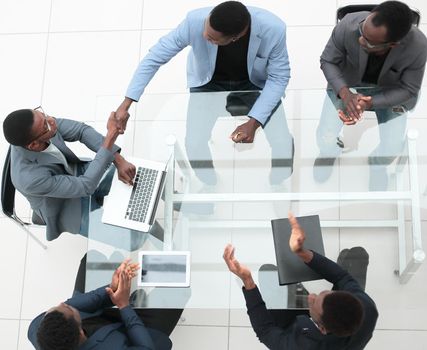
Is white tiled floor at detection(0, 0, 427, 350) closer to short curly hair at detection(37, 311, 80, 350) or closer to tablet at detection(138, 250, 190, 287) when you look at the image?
tablet at detection(138, 250, 190, 287)

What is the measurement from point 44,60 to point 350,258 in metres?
2.50

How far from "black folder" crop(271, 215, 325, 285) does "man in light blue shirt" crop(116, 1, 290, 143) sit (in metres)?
0.47

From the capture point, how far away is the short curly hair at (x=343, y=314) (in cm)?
183

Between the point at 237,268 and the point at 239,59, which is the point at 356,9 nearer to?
the point at 239,59

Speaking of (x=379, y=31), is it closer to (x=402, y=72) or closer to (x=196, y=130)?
(x=402, y=72)

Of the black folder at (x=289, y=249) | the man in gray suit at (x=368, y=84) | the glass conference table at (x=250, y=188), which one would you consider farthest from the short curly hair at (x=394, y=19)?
the black folder at (x=289, y=249)

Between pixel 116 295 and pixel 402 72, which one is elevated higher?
pixel 402 72

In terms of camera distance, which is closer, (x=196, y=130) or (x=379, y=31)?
(x=379, y=31)

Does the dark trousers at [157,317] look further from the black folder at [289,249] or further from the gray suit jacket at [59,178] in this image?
the black folder at [289,249]

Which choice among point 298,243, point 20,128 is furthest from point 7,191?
Result: point 298,243

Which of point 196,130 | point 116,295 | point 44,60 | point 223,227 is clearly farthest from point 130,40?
point 116,295

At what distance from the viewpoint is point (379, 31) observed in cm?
201

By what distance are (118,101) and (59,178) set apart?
0.55 metres

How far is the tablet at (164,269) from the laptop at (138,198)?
141mm
